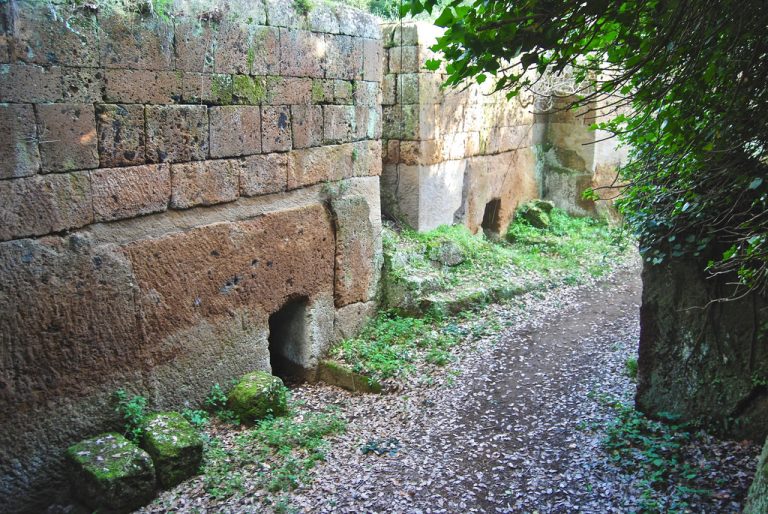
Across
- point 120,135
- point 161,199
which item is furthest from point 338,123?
point 120,135

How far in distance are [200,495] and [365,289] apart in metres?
3.15

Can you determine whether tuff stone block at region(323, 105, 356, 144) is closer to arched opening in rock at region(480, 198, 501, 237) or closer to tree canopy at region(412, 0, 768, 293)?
tree canopy at region(412, 0, 768, 293)

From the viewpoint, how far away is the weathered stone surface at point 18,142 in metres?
4.13

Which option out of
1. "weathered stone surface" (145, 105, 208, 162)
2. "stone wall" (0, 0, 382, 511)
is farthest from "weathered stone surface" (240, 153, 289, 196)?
"weathered stone surface" (145, 105, 208, 162)

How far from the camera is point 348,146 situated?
6.80 meters

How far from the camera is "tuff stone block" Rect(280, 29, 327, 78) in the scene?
592cm

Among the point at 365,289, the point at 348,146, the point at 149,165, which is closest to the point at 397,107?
the point at 348,146

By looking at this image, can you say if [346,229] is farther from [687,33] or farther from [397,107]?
[687,33]

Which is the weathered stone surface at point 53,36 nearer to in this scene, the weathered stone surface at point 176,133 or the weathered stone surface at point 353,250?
the weathered stone surface at point 176,133

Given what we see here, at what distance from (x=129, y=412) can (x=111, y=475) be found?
70 cm

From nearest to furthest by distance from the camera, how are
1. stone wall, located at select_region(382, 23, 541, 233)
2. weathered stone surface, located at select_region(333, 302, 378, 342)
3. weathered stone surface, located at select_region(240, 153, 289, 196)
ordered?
weathered stone surface, located at select_region(240, 153, 289, 196) < weathered stone surface, located at select_region(333, 302, 378, 342) < stone wall, located at select_region(382, 23, 541, 233)

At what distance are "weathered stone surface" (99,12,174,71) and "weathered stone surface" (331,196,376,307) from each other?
2294 millimetres

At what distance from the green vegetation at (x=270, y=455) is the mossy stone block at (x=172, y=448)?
0.16 m

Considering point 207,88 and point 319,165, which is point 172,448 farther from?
point 319,165
